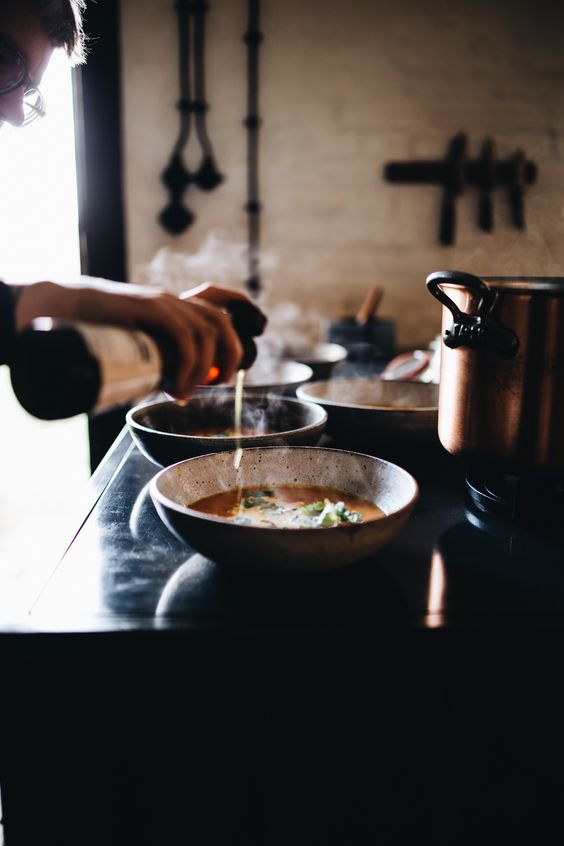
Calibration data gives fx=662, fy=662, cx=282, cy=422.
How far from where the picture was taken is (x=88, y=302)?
108 centimetres

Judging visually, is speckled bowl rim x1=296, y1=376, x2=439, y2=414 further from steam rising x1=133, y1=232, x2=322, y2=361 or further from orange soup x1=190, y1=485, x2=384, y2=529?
steam rising x1=133, y1=232, x2=322, y2=361

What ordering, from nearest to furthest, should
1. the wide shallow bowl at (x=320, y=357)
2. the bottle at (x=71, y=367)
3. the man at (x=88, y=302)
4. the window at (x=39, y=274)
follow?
1. the bottle at (x=71, y=367)
2. the man at (x=88, y=302)
3. the wide shallow bowl at (x=320, y=357)
4. the window at (x=39, y=274)

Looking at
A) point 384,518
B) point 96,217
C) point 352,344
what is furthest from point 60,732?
point 96,217

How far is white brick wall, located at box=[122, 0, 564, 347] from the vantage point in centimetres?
364

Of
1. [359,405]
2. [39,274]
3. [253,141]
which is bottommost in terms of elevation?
[359,405]

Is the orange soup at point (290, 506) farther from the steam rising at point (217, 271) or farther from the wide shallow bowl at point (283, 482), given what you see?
the steam rising at point (217, 271)

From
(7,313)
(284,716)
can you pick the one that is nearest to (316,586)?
(284,716)

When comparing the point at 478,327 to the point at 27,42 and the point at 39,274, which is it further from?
the point at 39,274

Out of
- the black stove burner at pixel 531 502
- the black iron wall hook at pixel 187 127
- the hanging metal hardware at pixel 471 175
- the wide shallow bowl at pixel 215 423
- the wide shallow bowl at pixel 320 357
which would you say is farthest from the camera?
the hanging metal hardware at pixel 471 175

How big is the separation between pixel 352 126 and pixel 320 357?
197 centimetres

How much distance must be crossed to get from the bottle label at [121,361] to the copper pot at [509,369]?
49 cm

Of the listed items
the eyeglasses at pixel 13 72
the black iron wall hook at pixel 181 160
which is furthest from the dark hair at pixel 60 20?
the black iron wall hook at pixel 181 160

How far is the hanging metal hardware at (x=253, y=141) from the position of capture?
359cm

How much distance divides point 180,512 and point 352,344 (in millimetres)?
2071
